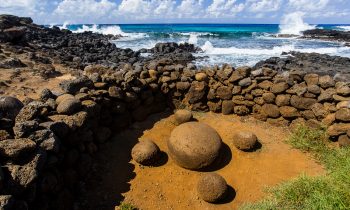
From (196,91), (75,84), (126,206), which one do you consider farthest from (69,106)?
(196,91)

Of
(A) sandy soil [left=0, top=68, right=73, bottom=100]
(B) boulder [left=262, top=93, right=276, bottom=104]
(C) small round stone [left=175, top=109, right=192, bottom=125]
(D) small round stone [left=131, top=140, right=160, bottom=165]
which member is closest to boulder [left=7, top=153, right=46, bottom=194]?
(D) small round stone [left=131, top=140, right=160, bottom=165]

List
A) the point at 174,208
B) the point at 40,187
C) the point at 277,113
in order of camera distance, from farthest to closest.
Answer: the point at 277,113
the point at 174,208
the point at 40,187

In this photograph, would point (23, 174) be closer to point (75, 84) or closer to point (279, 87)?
point (75, 84)

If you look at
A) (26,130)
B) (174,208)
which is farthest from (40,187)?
(174,208)

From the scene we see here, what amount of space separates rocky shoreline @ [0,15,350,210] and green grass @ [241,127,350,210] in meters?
0.75

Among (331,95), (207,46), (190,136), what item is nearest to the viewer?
(190,136)

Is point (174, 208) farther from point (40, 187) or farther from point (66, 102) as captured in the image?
point (66, 102)

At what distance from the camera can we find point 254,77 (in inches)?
310

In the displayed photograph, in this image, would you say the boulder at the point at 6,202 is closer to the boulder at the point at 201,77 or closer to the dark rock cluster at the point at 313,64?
the boulder at the point at 201,77

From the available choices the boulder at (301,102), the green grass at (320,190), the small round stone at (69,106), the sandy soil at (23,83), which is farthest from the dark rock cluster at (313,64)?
the small round stone at (69,106)

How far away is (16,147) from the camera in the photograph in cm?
398

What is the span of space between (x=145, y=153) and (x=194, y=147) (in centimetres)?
99

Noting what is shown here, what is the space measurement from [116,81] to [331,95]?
489cm

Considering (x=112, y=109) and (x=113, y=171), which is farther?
(x=112, y=109)
